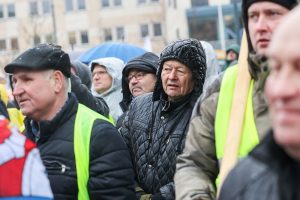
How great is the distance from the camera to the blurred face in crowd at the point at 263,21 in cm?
318

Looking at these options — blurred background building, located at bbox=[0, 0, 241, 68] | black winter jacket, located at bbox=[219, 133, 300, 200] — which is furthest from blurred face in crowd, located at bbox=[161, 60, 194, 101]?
blurred background building, located at bbox=[0, 0, 241, 68]

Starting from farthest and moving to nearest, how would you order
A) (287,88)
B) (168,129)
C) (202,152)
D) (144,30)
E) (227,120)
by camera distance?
(144,30) < (168,129) < (202,152) < (227,120) < (287,88)

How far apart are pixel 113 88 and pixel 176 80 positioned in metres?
A: 2.78

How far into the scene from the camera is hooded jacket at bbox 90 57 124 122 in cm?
732

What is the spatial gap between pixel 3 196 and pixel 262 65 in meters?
1.22

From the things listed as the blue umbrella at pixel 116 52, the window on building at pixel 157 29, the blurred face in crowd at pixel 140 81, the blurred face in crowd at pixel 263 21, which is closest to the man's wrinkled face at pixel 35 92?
the blurred face in crowd at pixel 263 21

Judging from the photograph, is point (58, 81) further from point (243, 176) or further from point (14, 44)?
point (14, 44)

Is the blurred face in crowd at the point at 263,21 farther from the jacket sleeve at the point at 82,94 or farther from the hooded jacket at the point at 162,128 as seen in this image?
the jacket sleeve at the point at 82,94

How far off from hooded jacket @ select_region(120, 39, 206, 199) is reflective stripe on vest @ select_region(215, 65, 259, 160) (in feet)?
4.21

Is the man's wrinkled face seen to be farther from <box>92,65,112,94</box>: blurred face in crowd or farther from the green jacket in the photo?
<box>92,65,112,94</box>: blurred face in crowd

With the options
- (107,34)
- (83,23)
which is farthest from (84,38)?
(107,34)

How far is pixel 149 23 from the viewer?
191ft

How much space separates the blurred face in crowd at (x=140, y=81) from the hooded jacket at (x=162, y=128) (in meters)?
1.23

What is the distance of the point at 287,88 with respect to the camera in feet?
6.45
